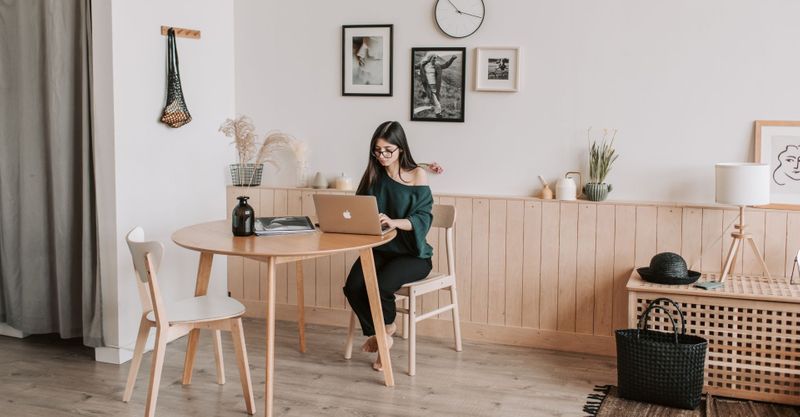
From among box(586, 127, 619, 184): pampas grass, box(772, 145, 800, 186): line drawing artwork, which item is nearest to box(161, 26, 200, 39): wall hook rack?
box(586, 127, 619, 184): pampas grass

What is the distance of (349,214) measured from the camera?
11.8ft

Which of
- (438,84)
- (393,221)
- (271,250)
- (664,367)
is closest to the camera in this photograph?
(271,250)

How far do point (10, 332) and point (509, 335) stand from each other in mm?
2725

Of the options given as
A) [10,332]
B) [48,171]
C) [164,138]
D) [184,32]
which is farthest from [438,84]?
[10,332]

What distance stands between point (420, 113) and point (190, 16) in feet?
4.56

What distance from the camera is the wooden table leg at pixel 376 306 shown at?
3.59 metres

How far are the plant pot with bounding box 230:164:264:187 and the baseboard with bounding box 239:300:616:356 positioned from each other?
0.85 metres

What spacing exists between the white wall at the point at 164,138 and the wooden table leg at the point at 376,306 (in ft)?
4.19

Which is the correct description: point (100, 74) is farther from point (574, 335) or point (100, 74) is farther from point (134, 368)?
point (574, 335)

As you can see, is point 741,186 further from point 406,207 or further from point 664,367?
point 406,207

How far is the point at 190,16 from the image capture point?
14.7 ft

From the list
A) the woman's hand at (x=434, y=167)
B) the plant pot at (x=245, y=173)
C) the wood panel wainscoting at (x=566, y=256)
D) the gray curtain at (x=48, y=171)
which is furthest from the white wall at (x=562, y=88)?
the gray curtain at (x=48, y=171)

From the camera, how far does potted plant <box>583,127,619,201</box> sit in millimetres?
4184

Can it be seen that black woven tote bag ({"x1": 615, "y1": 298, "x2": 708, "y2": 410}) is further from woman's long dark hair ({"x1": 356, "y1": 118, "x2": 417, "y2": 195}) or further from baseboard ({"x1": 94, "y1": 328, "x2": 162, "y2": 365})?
baseboard ({"x1": 94, "y1": 328, "x2": 162, "y2": 365})
